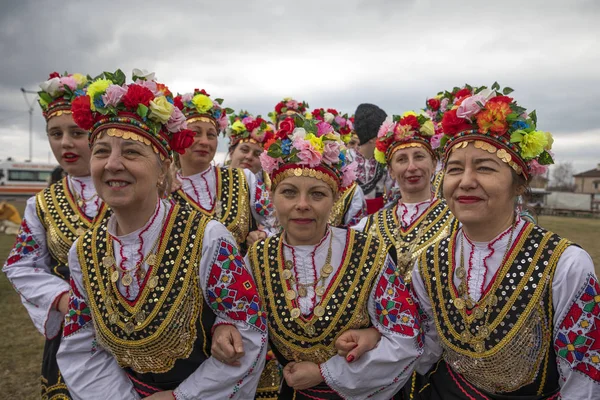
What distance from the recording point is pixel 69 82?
2994mm

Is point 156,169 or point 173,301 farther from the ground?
point 156,169

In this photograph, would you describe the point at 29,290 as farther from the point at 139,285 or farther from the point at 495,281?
the point at 495,281

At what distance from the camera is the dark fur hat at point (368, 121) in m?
5.56

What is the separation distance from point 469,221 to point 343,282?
28.7 inches

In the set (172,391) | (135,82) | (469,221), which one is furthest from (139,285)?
(469,221)

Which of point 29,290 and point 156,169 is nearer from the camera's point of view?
point 156,169

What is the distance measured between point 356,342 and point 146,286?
109 centimetres

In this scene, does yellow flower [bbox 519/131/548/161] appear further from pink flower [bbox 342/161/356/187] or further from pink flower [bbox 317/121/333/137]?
pink flower [bbox 317/121/333/137]

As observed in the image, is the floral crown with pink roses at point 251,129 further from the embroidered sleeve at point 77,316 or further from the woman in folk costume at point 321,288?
the embroidered sleeve at point 77,316

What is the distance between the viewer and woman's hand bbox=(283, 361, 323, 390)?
231cm

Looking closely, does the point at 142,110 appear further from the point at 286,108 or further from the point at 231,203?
the point at 286,108

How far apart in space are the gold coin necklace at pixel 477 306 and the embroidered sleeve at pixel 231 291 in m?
1.02

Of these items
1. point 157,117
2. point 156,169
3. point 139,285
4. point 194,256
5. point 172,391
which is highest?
point 157,117

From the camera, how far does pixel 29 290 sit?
2781mm
